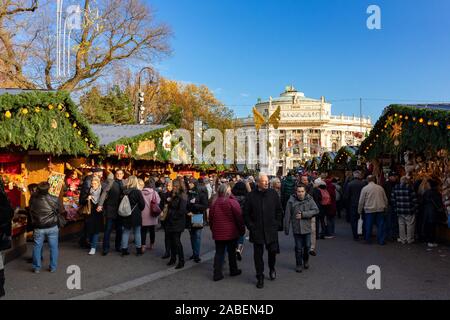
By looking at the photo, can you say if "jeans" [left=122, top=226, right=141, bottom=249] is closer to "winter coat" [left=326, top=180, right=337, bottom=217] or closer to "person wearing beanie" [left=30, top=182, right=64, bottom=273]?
"person wearing beanie" [left=30, top=182, right=64, bottom=273]

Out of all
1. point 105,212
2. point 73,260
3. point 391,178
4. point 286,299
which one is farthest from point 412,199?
point 73,260

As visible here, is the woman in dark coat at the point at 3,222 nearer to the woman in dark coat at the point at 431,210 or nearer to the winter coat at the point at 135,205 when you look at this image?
the winter coat at the point at 135,205

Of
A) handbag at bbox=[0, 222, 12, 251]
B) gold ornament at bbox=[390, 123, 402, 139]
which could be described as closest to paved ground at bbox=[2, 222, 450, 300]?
handbag at bbox=[0, 222, 12, 251]

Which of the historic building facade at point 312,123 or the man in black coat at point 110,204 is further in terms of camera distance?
the historic building facade at point 312,123

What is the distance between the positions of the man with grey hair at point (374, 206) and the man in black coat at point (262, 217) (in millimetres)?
4228

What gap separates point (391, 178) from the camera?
1139cm

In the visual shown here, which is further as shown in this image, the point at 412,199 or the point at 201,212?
the point at 412,199

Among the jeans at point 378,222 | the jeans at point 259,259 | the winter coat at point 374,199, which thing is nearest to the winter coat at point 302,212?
the jeans at point 259,259

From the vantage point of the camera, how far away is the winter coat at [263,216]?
22.1 ft

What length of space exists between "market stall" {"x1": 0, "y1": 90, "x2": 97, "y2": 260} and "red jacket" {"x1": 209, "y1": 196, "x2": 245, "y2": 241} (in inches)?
170

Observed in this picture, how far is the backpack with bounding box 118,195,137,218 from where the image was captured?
29.9ft

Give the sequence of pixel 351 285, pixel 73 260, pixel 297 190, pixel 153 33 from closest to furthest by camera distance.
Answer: pixel 351 285 < pixel 297 190 < pixel 73 260 < pixel 153 33
